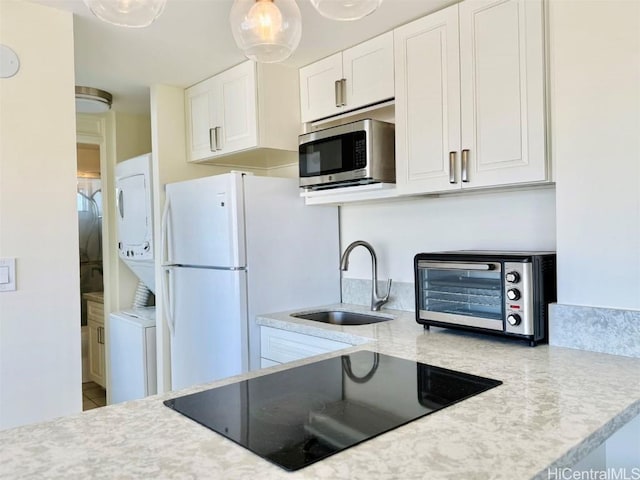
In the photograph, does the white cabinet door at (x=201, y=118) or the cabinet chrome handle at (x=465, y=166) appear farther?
the white cabinet door at (x=201, y=118)

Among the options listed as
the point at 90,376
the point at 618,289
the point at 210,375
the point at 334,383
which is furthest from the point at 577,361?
the point at 90,376

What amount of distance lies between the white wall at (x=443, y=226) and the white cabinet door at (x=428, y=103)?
12.4 inches

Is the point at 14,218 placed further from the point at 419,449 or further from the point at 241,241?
the point at 419,449

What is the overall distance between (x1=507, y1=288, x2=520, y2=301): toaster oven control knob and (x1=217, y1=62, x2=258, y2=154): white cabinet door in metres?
1.56

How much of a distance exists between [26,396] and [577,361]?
2.05 meters

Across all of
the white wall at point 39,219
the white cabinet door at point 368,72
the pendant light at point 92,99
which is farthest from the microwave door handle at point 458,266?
the pendant light at point 92,99

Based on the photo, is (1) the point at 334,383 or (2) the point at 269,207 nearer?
(1) the point at 334,383

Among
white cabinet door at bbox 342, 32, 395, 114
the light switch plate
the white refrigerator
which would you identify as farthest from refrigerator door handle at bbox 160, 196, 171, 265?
white cabinet door at bbox 342, 32, 395, 114

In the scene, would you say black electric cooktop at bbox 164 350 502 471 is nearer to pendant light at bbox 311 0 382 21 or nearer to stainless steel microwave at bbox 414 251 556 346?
stainless steel microwave at bbox 414 251 556 346

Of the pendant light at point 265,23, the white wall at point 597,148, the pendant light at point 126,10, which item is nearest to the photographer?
the pendant light at point 126,10

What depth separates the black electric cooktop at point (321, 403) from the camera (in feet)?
3.15

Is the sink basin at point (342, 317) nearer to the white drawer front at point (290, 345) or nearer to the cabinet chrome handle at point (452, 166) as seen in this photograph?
the white drawer front at point (290, 345)

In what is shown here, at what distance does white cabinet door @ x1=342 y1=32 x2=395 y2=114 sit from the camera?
231cm

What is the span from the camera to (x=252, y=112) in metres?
2.68
